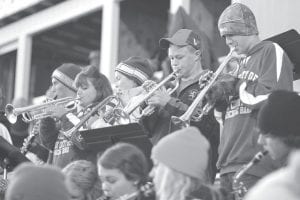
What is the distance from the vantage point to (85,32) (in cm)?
1686

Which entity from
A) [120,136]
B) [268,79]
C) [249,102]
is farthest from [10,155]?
[268,79]

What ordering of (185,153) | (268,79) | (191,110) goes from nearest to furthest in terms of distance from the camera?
(185,153) < (268,79) < (191,110)

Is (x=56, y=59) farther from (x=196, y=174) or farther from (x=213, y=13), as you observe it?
(x=196, y=174)

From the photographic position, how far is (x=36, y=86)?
55.8ft

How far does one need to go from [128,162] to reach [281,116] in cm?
133

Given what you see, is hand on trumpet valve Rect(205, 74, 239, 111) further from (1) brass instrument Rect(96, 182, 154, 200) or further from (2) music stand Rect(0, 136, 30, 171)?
(2) music stand Rect(0, 136, 30, 171)

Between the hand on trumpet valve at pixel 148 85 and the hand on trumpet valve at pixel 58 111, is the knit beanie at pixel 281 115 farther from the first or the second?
the hand on trumpet valve at pixel 58 111

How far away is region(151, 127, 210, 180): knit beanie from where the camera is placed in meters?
4.96

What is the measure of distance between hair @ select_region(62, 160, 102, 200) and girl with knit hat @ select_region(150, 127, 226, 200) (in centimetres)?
173

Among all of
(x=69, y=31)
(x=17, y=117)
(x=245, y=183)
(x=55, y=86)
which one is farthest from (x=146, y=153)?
(x=69, y=31)

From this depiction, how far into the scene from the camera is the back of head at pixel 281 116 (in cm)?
507

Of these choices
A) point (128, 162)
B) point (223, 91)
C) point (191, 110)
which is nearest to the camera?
point (128, 162)

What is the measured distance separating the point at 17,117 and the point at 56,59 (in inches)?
338

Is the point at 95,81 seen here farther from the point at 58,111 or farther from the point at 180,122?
the point at 180,122
